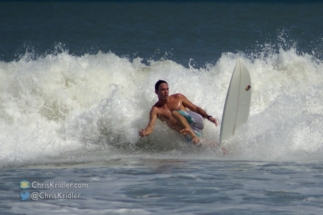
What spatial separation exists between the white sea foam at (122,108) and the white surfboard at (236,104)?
13 centimetres

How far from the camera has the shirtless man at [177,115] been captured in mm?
9578

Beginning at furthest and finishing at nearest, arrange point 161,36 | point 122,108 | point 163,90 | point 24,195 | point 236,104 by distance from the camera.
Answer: point 161,36, point 122,108, point 236,104, point 163,90, point 24,195

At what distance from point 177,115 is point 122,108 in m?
1.32

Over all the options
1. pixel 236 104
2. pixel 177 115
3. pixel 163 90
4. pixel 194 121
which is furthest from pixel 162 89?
pixel 236 104

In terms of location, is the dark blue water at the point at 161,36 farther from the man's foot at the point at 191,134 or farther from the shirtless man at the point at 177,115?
the man's foot at the point at 191,134

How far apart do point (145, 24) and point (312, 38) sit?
9.03 m

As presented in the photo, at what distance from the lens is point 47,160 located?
881cm

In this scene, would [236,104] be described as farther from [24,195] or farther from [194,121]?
[24,195]

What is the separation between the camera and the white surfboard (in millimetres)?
9761

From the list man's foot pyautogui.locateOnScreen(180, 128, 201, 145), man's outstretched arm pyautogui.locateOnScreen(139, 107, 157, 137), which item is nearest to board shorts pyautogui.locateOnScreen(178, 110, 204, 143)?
man's foot pyautogui.locateOnScreen(180, 128, 201, 145)

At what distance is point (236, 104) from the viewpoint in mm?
10047

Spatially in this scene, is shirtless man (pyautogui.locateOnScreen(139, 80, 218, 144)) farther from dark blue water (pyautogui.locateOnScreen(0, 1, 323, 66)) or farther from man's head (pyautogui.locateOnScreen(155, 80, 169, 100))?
dark blue water (pyautogui.locateOnScreen(0, 1, 323, 66))

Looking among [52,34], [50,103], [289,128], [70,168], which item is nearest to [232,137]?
[289,128]

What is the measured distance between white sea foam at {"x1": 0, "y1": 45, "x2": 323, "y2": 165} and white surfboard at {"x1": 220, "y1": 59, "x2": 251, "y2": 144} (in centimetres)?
13
